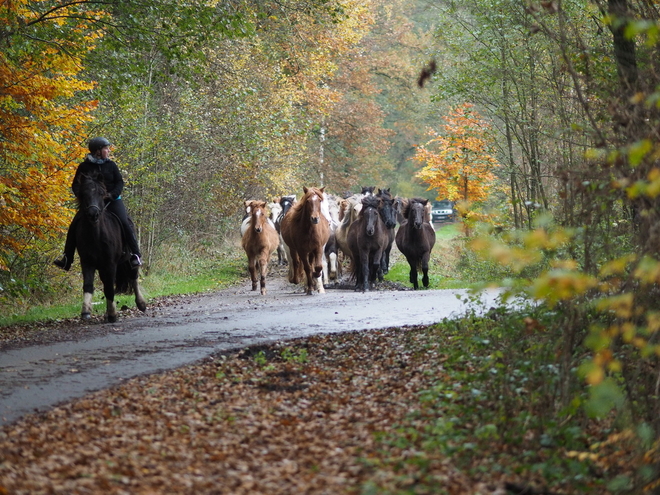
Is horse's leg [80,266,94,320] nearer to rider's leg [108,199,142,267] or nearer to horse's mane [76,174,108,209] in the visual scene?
rider's leg [108,199,142,267]

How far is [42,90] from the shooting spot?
15.0 m

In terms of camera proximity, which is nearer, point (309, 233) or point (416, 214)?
→ point (309, 233)

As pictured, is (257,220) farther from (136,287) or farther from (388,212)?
(136,287)

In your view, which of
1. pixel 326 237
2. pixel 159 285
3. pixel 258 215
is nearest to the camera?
pixel 326 237

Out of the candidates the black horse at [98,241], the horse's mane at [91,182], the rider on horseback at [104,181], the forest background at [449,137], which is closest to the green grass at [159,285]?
the forest background at [449,137]

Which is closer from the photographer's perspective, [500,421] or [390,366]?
[500,421]

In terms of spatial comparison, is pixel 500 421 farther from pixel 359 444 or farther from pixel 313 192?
pixel 313 192

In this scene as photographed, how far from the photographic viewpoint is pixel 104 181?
48.7 feet

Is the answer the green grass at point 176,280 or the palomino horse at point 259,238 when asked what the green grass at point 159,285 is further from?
the palomino horse at point 259,238

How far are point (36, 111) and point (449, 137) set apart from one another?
50.2 ft

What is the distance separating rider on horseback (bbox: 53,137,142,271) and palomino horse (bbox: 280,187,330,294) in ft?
20.3

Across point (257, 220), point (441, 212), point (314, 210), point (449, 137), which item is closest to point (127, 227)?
point (314, 210)

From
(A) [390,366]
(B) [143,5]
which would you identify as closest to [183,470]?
(A) [390,366]

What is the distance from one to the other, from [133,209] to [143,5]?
10.5 m
